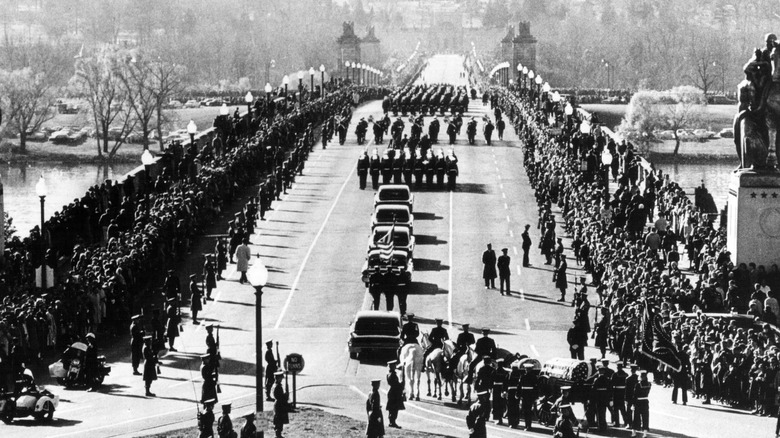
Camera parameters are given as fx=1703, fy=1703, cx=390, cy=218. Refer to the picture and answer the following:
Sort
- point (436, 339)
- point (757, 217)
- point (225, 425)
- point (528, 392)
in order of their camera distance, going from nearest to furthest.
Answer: point (225, 425)
point (528, 392)
point (436, 339)
point (757, 217)

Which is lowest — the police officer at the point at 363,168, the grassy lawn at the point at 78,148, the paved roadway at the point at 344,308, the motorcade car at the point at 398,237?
the grassy lawn at the point at 78,148

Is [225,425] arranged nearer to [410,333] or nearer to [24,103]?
[410,333]

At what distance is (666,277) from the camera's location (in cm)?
3966

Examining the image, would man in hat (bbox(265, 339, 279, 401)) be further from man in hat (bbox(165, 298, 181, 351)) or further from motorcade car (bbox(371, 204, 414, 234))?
motorcade car (bbox(371, 204, 414, 234))

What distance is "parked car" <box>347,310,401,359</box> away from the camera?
36.6 m

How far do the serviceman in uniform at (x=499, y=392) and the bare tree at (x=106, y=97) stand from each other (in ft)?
357

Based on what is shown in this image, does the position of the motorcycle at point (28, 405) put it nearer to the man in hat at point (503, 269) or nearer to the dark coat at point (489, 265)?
the man in hat at point (503, 269)

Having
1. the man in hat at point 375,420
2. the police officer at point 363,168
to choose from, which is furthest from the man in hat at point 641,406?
the police officer at point 363,168

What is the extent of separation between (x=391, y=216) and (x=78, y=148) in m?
97.6

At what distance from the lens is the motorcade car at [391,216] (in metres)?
49.8

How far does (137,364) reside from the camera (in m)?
35.6

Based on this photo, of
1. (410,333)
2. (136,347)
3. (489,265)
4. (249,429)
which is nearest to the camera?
(249,429)

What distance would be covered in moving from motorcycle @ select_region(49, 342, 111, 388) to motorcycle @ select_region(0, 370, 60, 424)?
2.75m

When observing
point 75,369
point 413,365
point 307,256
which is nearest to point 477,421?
point 413,365
